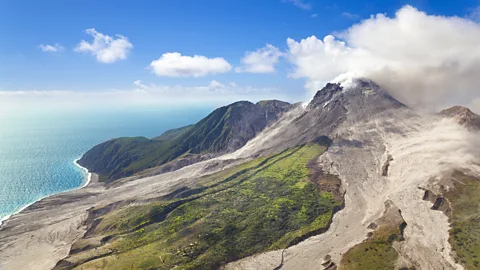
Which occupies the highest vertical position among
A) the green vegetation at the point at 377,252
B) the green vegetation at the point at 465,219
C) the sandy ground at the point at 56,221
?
the green vegetation at the point at 465,219

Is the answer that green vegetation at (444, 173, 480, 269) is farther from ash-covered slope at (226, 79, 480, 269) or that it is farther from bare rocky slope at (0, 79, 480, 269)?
ash-covered slope at (226, 79, 480, 269)

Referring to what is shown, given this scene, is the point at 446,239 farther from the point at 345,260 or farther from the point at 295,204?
the point at 295,204

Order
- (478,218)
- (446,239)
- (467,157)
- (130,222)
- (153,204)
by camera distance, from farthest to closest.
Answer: (467,157)
(153,204)
(130,222)
(478,218)
(446,239)

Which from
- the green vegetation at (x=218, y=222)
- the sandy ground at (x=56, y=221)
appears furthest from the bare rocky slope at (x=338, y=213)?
the green vegetation at (x=218, y=222)

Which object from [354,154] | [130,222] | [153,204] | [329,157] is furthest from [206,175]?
[354,154]

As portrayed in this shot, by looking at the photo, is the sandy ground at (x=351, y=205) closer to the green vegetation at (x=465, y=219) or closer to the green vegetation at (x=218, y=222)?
the green vegetation at (x=465, y=219)
